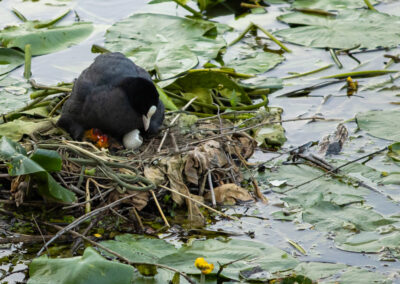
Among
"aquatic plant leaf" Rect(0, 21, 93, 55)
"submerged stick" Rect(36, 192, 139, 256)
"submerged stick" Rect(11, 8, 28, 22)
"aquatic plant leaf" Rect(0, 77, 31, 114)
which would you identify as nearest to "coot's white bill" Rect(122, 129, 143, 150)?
"submerged stick" Rect(36, 192, 139, 256)

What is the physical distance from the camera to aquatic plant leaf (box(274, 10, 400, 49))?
7.41m

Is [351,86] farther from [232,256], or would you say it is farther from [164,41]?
[232,256]

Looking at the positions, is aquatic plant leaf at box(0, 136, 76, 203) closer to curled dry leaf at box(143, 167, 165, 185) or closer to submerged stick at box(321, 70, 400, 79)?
curled dry leaf at box(143, 167, 165, 185)

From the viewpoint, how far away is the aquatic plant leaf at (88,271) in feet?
12.0

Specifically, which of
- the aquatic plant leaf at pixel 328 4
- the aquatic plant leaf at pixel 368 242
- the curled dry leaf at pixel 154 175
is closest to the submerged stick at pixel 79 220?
the curled dry leaf at pixel 154 175

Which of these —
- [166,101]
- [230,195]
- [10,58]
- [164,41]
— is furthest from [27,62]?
[230,195]

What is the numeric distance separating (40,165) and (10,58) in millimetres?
2710

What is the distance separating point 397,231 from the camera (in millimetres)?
4684

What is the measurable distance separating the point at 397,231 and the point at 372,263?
1.33ft

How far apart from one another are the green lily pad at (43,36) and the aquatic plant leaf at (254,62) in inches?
58.3

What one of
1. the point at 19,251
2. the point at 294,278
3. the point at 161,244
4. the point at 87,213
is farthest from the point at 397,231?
the point at 19,251

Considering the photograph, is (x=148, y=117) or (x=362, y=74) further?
(x=362, y=74)

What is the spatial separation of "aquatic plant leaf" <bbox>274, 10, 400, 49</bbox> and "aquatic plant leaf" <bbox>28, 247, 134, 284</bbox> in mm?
4234

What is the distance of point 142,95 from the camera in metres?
5.33
